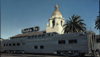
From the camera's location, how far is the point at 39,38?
27641mm

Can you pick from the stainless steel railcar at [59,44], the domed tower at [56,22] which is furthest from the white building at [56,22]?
the stainless steel railcar at [59,44]

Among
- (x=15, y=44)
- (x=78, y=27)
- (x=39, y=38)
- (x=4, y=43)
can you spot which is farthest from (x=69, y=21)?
(x=4, y=43)

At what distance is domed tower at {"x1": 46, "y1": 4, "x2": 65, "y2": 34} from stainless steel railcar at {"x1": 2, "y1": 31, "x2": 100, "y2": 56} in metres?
25.2

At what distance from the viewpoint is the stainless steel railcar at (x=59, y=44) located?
21.5 metres

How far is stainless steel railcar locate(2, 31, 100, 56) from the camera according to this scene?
70.4ft

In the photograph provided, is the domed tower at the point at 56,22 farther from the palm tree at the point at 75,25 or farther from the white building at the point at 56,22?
the palm tree at the point at 75,25

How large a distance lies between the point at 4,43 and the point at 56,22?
2582 centimetres

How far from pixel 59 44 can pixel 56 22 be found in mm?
31573

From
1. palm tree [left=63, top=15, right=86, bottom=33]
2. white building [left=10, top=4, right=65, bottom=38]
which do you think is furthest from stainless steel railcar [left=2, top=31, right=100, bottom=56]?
white building [left=10, top=4, right=65, bottom=38]

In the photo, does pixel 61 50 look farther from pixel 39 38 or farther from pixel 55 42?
pixel 39 38

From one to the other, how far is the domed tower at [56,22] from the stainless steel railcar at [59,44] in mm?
25151

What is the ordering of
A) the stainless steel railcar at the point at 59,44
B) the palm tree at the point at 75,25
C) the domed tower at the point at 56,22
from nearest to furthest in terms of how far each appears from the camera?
1. the stainless steel railcar at the point at 59,44
2. the palm tree at the point at 75,25
3. the domed tower at the point at 56,22

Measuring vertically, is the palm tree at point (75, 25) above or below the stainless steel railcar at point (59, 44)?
above

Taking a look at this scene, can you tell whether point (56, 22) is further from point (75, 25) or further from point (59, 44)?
point (59, 44)
